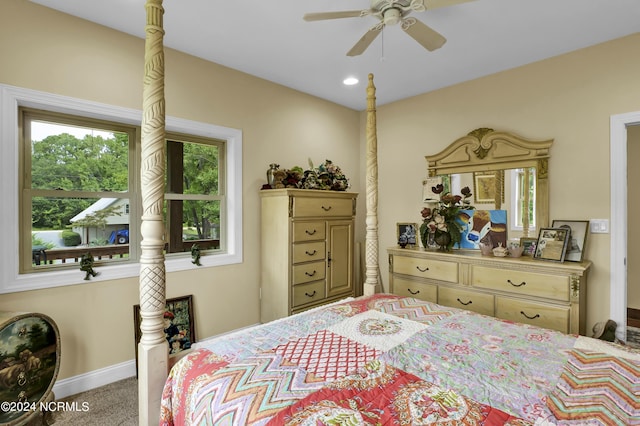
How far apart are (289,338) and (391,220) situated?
2813 mm

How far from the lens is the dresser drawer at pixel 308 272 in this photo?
3.12m

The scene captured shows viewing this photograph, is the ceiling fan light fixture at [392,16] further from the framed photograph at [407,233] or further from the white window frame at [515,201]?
the framed photograph at [407,233]

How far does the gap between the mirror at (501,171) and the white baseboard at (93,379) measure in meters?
3.43

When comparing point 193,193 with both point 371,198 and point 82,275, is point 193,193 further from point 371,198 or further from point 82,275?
point 371,198

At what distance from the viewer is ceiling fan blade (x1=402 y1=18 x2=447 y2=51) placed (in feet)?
5.94

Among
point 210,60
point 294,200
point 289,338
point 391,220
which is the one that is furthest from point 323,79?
point 289,338

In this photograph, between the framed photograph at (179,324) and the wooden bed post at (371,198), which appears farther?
the framed photograph at (179,324)

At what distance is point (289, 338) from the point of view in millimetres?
1557

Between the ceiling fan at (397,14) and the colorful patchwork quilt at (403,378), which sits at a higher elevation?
the ceiling fan at (397,14)

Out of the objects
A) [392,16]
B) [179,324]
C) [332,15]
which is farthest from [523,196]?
[179,324]

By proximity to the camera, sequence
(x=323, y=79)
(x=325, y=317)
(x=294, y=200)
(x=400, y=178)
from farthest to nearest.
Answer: (x=400, y=178) < (x=323, y=79) < (x=294, y=200) < (x=325, y=317)

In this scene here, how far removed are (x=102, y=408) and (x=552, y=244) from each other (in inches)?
141

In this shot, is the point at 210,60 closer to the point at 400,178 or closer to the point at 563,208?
the point at 400,178

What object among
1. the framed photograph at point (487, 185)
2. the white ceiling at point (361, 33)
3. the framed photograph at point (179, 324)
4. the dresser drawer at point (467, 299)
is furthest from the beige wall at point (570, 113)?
the framed photograph at point (179, 324)
